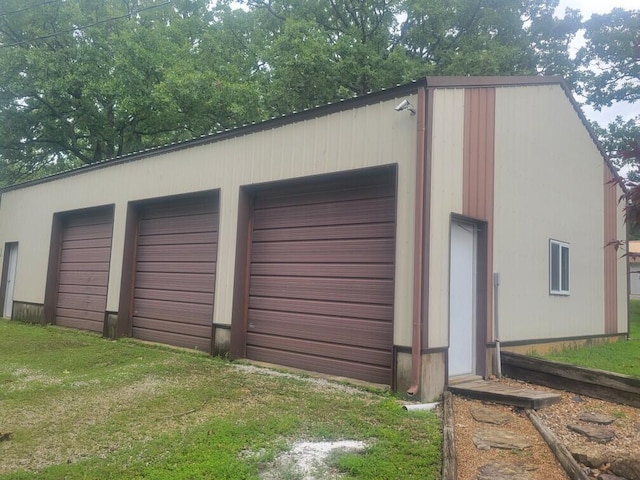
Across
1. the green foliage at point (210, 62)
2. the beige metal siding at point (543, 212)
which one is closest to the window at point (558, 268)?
the beige metal siding at point (543, 212)

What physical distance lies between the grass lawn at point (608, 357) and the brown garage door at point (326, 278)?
9.51 feet

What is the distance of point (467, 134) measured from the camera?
6.82 meters

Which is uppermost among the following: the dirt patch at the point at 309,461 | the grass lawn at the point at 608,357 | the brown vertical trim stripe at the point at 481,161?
the brown vertical trim stripe at the point at 481,161

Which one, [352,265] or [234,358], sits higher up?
[352,265]

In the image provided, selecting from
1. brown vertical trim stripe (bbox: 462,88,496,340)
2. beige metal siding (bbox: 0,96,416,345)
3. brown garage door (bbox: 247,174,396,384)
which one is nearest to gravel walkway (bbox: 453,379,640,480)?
beige metal siding (bbox: 0,96,416,345)

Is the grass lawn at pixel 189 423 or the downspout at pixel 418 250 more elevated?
the downspout at pixel 418 250

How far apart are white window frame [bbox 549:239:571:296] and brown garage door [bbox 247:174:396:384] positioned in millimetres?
3717

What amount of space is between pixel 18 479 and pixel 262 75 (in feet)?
70.5

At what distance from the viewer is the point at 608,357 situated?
8172mm

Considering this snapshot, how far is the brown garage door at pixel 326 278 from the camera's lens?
6656mm

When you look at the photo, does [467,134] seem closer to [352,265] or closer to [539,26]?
[352,265]

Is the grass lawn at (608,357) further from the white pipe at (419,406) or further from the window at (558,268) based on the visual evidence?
the white pipe at (419,406)

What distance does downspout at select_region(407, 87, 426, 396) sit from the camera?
18.6 feet

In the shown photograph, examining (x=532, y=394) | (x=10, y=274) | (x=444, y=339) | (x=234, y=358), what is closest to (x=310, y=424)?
(x=444, y=339)
